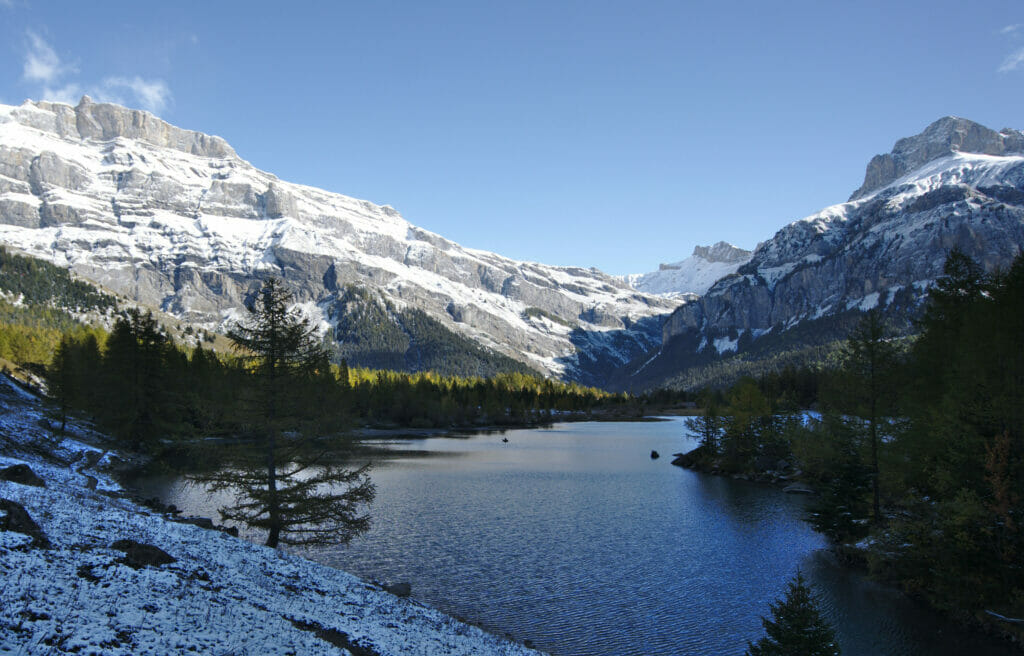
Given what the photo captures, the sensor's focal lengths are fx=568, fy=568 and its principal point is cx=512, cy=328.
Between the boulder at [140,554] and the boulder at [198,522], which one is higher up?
the boulder at [140,554]

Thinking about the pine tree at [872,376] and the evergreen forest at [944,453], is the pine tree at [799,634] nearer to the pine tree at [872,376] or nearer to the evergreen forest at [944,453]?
the evergreen forest at [944,453]

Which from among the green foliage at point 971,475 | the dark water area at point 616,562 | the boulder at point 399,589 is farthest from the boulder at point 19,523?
the green foliage at point 971,475

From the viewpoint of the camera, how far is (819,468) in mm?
64812

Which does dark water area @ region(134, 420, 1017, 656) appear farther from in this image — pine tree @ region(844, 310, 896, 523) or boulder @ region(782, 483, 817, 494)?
pine tree @ region(844, 310, 896, 523)

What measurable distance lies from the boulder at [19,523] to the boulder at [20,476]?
1073cm

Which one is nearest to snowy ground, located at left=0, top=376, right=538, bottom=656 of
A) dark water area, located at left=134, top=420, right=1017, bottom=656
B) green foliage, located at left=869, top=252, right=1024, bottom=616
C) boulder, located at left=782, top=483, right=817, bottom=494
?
dark water area, located at left=134, top=420, right=1017, bottom=656

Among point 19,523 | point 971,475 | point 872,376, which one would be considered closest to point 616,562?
point 971,475

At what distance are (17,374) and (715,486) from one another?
11072 cm

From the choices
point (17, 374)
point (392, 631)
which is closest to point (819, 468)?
point (392, 631)

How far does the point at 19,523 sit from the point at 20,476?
45.1ft

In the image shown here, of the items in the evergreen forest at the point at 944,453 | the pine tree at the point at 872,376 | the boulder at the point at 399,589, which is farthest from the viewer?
the pine tree at the point at 872,376

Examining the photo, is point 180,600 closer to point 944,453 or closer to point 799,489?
point 944,453

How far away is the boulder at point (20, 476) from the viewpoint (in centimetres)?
2762

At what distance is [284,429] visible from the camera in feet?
103
